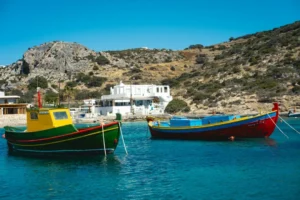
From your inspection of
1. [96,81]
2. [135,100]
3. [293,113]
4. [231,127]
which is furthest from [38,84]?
[231,127]

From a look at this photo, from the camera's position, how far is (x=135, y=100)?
85.1 m

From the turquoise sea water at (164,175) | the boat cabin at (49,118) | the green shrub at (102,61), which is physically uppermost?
the green shrub at (102,61)

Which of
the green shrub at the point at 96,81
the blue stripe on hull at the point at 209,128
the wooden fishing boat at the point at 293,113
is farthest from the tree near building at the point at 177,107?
the green shrub at the point at 96,81

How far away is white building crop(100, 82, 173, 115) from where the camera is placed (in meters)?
82.3

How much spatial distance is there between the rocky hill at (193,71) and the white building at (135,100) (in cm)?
563

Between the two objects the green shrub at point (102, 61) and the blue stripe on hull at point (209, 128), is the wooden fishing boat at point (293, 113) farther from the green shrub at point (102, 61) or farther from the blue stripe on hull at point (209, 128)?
the green shrub at point (102, 61)

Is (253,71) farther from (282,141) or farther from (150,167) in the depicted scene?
(150,167)

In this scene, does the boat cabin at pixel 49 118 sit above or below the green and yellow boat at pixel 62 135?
above

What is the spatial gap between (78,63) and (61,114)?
104 meters

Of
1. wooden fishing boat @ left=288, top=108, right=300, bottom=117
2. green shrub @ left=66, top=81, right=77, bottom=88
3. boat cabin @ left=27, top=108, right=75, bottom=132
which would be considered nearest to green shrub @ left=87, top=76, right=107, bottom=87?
green shrub @ left=66, top=81, right=77, bottom=88

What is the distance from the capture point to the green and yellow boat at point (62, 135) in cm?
2780

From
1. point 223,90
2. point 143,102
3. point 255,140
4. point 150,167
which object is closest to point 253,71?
point 223,90

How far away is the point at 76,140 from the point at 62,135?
113 centimetres

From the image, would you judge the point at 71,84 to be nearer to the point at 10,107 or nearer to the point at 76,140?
the point at 10,107
